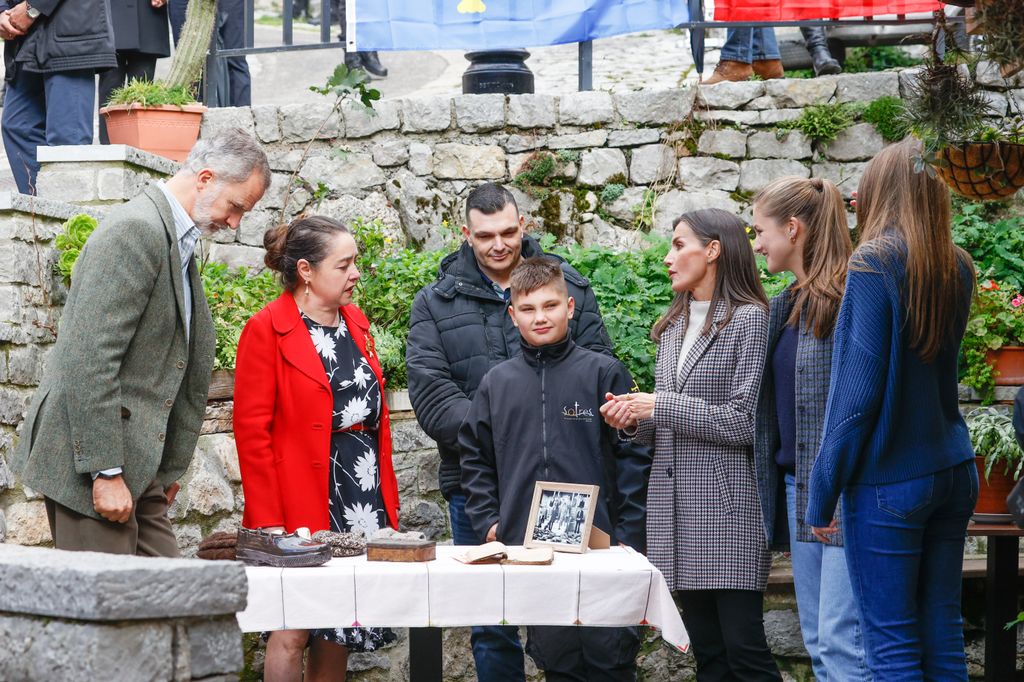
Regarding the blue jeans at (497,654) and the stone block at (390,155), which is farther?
the stone block at (390,155)

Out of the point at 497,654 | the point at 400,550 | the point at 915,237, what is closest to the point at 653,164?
the point at 497,654

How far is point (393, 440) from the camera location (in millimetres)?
5363

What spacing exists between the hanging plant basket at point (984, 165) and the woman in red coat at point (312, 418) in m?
1.98

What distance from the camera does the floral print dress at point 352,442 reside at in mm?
4059

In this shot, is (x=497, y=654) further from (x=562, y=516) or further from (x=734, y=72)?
(x=734, y=72)

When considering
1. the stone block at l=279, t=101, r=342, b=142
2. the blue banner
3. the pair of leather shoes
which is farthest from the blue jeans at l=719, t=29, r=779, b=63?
the pair of leather shoes

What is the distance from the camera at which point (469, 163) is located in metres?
6.87

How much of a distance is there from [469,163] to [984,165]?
13.1 feet

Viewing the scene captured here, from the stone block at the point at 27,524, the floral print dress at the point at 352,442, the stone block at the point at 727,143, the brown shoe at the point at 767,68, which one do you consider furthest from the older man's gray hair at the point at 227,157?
the brown shoe at the point at 767,68

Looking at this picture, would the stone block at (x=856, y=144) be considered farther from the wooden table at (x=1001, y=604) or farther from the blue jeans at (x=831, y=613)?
the blue jeans at (x=831, y=613)

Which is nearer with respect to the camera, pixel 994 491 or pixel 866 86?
pixel 994 491

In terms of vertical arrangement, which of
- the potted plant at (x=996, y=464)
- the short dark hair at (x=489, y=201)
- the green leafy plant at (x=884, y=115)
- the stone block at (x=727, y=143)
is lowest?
the potted plant at (x=996, y=464)

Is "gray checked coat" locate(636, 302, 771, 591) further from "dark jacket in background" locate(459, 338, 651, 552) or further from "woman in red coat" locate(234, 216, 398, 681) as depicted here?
"woman in red coat" locate(234, 216, 398, 681)

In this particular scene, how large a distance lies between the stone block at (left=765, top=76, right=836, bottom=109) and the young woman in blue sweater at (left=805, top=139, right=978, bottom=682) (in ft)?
12.9
